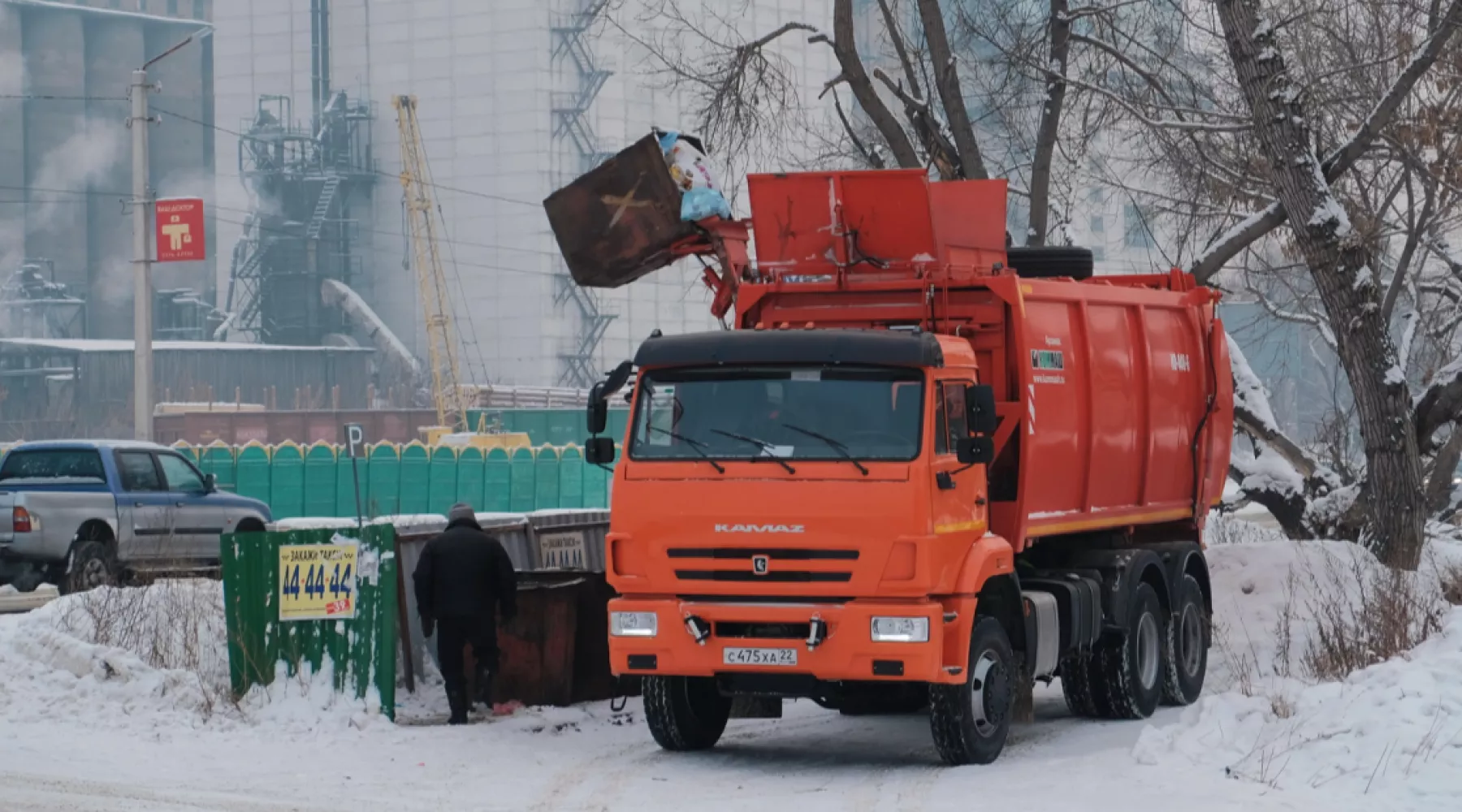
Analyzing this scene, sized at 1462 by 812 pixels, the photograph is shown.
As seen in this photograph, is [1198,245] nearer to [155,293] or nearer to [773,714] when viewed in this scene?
[773,714]

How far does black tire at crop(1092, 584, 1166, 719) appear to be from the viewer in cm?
1365

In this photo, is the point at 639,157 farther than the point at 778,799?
Yes

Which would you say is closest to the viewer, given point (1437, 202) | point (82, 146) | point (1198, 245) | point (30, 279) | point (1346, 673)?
point (1346, 673)

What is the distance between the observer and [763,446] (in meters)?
10.8

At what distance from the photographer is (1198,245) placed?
152 ft

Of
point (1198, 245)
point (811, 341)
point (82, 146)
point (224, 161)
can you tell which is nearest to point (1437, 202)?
point (811, 341)

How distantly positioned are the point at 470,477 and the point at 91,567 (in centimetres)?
2900

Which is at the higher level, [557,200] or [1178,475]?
[557,200]

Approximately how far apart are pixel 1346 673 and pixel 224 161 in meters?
90.3

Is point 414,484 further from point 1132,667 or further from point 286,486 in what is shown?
point 1132,667

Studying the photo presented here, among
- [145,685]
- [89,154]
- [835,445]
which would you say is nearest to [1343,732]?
[835,445]

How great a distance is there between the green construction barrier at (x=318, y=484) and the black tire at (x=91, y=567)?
23.7m

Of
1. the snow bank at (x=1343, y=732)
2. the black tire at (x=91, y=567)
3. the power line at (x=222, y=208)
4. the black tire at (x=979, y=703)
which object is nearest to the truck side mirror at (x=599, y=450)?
the black tire at (x=979, y=703)

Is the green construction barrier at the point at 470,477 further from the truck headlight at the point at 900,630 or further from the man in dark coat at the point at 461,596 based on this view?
the truck headlight at the point at 900,630
